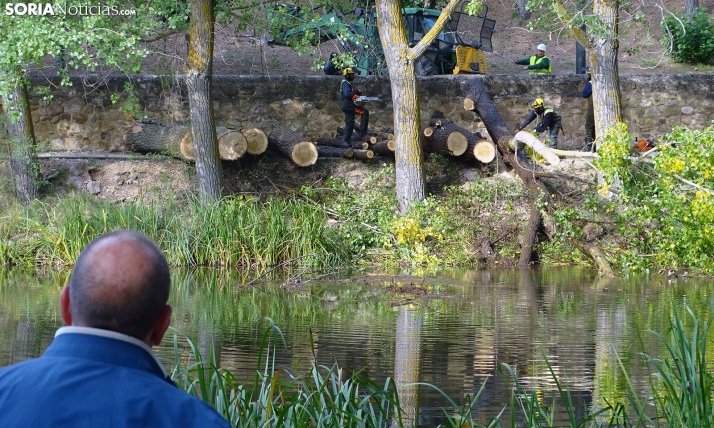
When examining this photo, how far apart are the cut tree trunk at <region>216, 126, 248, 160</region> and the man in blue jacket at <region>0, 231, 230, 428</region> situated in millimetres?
15404

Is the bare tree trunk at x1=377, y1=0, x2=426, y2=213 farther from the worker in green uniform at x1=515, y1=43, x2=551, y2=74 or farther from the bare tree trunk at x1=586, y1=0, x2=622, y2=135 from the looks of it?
the worker in green uniform at x1=515, y1=43, x2=551, y2=74

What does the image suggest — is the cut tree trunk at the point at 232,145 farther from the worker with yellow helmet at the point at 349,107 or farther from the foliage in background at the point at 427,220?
the worker with yellow helmet at the point at 349,107

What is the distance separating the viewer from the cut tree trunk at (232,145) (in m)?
17.4

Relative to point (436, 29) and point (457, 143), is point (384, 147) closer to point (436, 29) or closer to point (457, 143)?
point (457, 143)

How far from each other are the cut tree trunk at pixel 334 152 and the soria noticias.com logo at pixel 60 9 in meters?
4.83

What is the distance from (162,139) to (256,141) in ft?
5.88

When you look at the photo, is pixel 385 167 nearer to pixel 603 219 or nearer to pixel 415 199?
pixel 415 199

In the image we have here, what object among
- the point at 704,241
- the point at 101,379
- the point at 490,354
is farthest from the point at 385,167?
the point at 101,379

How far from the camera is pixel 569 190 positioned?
1703 centimetres

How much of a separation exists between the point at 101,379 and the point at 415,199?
48.8ft

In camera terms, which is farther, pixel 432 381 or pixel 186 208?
pixel 186 208

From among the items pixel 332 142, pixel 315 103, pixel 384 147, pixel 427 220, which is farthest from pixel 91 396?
pixel 315 103

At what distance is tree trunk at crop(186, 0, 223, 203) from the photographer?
51.8 ft

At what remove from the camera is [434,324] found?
31.7 feet
